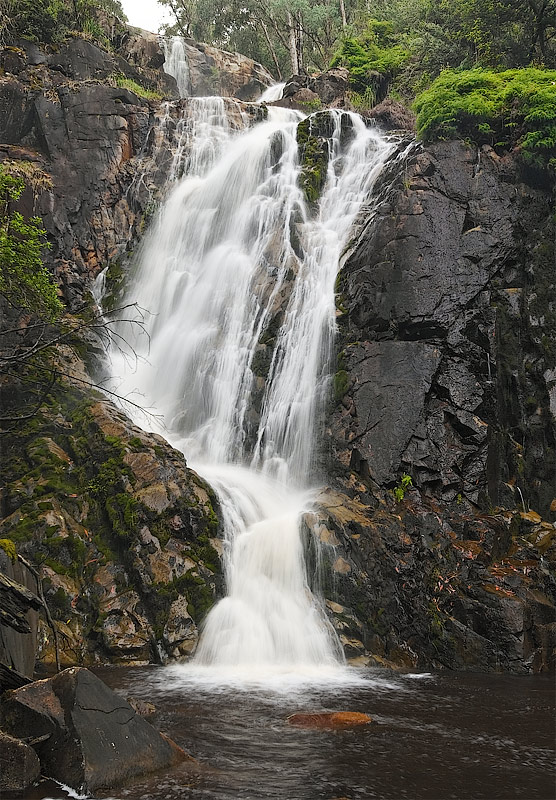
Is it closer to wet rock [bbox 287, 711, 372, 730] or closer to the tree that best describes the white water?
wet rock [bbox 287, 711, 372, 730]

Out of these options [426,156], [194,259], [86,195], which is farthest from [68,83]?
[426,156]

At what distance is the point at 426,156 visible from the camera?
50.4 feet

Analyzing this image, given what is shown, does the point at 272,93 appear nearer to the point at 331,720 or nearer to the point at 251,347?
the point at 251,347

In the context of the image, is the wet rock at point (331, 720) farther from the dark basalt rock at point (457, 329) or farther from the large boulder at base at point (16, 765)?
the dark basalt rock at point (457, 329)

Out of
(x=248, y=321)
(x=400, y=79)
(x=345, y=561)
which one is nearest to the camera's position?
(x=345, y=561)

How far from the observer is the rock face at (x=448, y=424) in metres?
9.88

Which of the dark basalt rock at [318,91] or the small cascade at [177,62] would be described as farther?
the small cascade at [177,62]

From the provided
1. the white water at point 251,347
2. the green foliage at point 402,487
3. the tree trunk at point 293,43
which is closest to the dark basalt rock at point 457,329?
the green foliage at point 402,487

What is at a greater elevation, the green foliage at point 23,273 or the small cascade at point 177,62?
the small cascade at point 177,62

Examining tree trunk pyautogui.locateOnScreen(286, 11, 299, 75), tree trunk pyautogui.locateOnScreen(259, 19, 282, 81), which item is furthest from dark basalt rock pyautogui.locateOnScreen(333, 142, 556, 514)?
tree trunk pyautogui.locateOnScreen(259, 19, 282, 81)

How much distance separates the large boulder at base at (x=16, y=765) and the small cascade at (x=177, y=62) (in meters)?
31.8

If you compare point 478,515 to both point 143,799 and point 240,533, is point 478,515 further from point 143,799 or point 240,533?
point 143,799

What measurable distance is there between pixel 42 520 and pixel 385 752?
7.04 m

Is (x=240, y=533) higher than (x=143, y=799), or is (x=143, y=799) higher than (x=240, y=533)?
(x=240, y=533)
